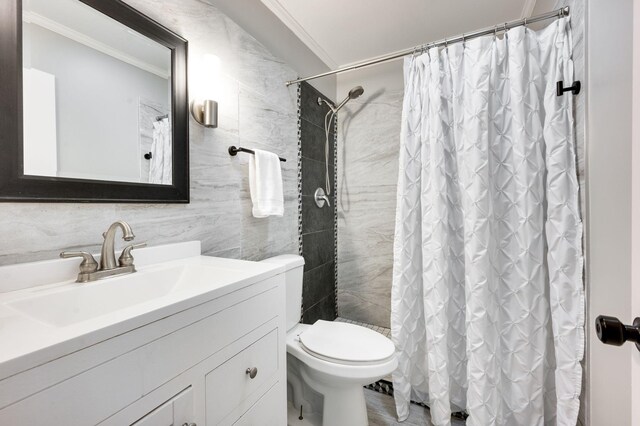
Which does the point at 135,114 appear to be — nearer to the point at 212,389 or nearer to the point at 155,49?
the point at 155,49

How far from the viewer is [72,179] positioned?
83cm

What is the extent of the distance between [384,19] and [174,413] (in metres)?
2.17

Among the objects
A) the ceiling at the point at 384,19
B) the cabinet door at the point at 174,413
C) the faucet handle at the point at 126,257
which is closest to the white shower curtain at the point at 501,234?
the ceiling at the point at 384,19

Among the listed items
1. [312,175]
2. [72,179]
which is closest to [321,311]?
[312,175]

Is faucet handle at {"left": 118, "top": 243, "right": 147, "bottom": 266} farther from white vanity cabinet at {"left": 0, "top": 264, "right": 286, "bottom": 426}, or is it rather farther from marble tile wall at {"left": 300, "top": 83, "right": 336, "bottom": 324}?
marble tile wall at {"left": 300, "top": 83, "right": 336, "bottom": 324}

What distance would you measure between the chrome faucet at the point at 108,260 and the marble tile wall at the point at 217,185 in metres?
0.07

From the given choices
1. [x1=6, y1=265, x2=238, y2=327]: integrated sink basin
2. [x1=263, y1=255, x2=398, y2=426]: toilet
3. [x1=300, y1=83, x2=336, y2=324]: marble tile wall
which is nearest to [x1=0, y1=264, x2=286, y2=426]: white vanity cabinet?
[x1=6, y1=265, x2=238, y2=327]: integrated sink basin

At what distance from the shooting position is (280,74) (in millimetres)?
1730

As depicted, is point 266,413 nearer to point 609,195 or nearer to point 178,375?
point 178,375

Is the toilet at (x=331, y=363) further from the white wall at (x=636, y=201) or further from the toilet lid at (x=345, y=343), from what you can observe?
the white wall at (x=636, y=201)

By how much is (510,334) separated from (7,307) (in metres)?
1.81

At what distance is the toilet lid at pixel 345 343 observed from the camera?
1.23m

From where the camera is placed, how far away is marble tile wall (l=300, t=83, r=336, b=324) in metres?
1.97

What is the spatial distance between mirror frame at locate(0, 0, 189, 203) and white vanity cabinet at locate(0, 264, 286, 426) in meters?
0.57
